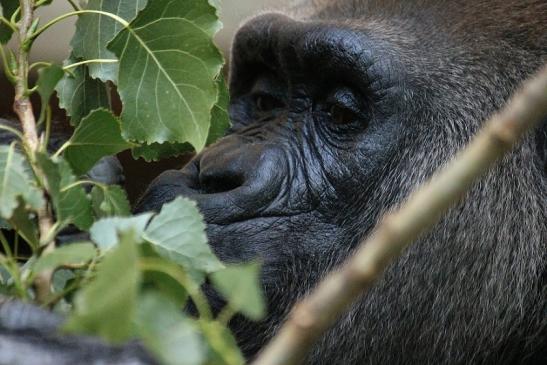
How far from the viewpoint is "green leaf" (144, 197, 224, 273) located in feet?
6.94

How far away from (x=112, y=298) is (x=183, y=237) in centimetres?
78

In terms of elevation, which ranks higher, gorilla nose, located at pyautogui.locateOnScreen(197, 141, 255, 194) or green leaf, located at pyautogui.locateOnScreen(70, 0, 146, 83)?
green leaf, located at pyautogui.locateOnScreen(70, 0, 146, 83)

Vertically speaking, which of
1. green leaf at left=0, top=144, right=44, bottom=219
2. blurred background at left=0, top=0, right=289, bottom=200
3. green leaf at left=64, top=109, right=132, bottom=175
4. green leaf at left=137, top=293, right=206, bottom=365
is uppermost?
green leaf at left=137, top=293, right=206, bottom=365

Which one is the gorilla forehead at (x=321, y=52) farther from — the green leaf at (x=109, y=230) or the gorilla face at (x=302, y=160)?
the green leaf at (x=109, y=230)

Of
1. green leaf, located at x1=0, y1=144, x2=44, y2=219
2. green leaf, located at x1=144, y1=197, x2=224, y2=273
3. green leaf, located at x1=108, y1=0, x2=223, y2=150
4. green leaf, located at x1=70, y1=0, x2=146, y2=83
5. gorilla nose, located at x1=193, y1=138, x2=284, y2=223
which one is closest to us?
green leaf, located at x1=0, y1=144, x2=44, y2=219

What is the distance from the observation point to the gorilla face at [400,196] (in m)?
3.19

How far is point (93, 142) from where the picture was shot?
8.52 ft

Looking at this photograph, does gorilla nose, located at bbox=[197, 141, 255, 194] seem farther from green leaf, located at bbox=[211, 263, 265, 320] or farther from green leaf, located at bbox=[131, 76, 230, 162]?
green leaf, located at bbox=[211, 263, 265, 320]

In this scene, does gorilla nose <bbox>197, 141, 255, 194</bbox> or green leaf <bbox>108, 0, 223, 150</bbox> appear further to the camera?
gorilla nose <bbox>197, 141, 255, 194</bbox>

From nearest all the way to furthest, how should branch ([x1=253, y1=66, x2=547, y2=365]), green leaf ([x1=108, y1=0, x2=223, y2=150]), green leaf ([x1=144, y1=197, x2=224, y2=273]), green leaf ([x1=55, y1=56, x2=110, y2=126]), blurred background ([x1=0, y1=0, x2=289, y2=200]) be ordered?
branch ([x1=253, y1=66, x2=547, y2=365])
green leaf ([x1=144, y1=197, x2=224, y2=273])
green leaf ([x1=108, y1=0, x2=223, y2=150])
green leaf ([x1=55, y1=56, x2=110, y2=126])
blurred background ([x1=0, y1=0, x2=289, y2=200])

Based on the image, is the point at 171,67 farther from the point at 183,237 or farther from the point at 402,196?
the point at 402,196

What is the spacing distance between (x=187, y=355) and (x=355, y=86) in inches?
88.5

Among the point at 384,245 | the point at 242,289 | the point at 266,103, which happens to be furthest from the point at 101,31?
the point at 384,245

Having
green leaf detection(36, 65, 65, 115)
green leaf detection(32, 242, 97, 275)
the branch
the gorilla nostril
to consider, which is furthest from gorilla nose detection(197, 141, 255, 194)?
the branch
